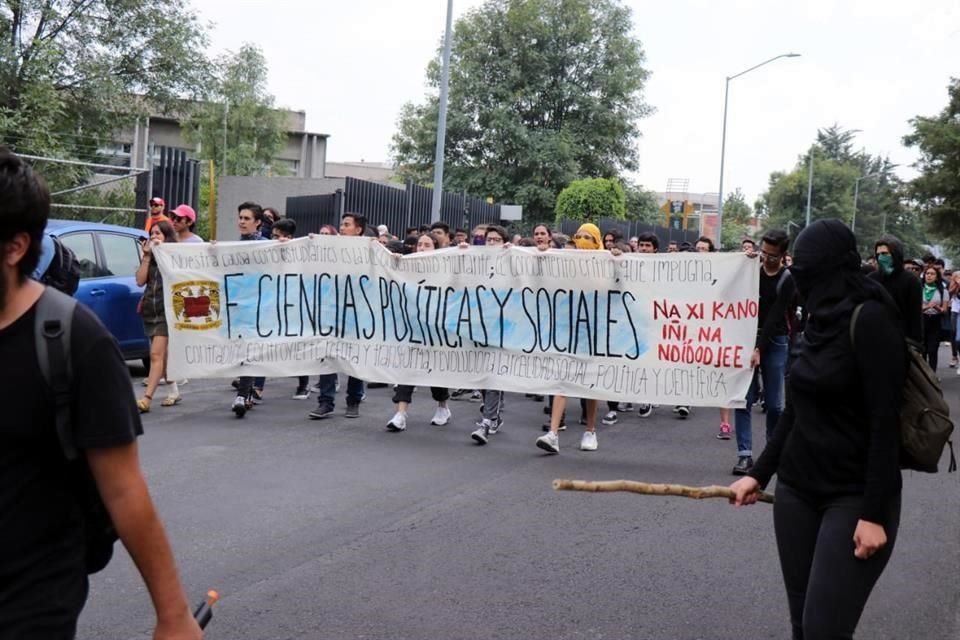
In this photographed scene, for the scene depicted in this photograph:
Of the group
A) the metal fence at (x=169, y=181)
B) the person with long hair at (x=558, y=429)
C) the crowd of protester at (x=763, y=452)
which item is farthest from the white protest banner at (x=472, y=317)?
the metal fence at (x=169, y=181)

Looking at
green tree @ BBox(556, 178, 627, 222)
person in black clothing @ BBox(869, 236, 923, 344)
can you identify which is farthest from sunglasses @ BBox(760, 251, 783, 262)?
green tree @ BBox(556, 178, 627, 222)

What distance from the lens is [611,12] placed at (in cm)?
4700

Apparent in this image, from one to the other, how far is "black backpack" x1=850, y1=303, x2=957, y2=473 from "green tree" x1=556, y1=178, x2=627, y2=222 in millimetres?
31422

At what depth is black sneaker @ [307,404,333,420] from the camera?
10.6 m

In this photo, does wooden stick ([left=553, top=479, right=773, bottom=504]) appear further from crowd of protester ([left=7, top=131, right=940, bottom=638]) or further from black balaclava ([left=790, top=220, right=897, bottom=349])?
black balaclava ([left=790, top=220, right=897, bottom=349])

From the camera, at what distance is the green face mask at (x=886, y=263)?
31.6ft

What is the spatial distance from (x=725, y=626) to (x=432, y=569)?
5.09 ft

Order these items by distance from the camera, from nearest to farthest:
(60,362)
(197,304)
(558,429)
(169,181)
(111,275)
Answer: (60,362)
(558,429)
(197,304)
(111,275)
(169,181)

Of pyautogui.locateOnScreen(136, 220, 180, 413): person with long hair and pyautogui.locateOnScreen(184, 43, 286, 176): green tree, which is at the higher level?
pyautogui.locateOnScreen(184, 43, 286, 176): green tree

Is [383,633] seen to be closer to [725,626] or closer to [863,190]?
[725,626]

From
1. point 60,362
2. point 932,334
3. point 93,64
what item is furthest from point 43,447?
point 93,64

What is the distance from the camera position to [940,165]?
31.3m

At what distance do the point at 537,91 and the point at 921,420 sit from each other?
43878 millimetres

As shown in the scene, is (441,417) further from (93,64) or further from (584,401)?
(93,64)
